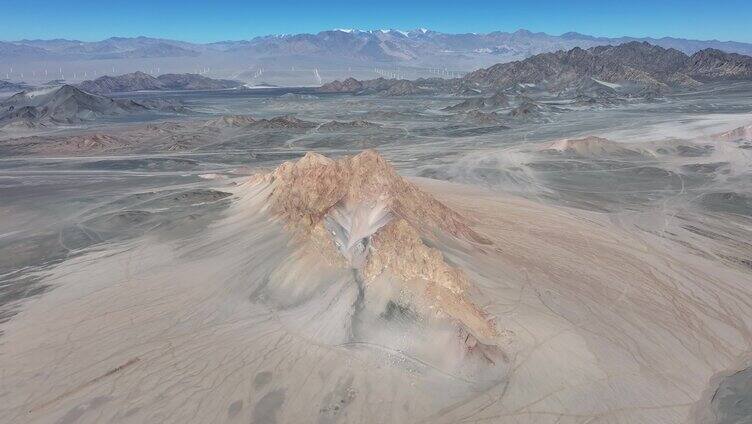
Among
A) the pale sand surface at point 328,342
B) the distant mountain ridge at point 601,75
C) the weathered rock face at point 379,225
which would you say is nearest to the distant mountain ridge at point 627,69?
the distant mountain ridge at point 601,75

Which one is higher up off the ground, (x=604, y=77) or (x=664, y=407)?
(x=604, y=77)

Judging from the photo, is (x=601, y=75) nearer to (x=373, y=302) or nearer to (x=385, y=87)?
(x=385, y=87)

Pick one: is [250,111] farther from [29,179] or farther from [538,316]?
[538,316]

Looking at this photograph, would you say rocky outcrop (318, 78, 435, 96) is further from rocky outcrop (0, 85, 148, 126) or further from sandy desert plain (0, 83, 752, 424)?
sandy desert plain (0, 83, 752, 424)

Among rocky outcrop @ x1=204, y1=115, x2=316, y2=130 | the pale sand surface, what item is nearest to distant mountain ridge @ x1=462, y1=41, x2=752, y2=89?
rocky outcrop @ x1=204, y1=115, x2=316, y2=130

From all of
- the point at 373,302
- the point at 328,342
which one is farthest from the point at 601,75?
the point at 328,342

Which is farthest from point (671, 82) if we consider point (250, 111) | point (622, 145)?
point (250, 111)
